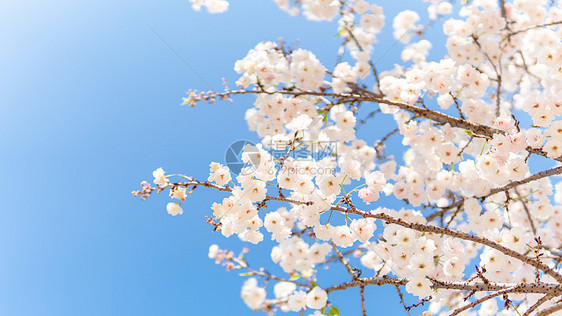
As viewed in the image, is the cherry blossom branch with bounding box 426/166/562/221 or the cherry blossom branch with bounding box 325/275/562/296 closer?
the cherry blossom branch with bounding box 325/275/562/296

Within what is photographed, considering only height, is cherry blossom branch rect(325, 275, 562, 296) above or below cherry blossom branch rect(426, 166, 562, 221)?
below

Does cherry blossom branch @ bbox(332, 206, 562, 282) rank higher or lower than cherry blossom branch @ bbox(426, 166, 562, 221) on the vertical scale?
lower

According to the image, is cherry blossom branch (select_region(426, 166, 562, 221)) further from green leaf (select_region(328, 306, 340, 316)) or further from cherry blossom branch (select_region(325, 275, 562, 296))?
green leaf (select_region(328, 306, 340, 316))

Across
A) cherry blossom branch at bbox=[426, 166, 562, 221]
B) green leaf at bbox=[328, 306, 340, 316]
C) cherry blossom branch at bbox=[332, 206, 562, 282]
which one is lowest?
green leaf at bbox=[328, 306, 340, 316]

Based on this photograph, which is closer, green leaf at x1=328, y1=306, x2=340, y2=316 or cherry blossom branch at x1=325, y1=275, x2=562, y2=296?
cherry blossom branch at x1=325, y1=275, x2=562, y2=296

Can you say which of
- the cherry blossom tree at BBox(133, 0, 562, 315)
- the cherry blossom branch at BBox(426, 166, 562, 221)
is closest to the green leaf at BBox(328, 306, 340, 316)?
the cherry blossom tree at BBox(133, 0, 562, 315)

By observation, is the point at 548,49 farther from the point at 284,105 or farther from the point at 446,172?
the point at 284,105

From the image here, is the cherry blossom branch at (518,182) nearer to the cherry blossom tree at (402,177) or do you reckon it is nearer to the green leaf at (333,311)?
the cherry blossom tree at (402,177)

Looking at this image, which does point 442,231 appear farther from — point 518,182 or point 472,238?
point 518,182

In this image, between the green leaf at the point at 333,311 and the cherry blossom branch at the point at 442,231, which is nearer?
the cherry blossom branch at the point at 442,231

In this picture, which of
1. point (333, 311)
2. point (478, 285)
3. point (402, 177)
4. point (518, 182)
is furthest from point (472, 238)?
point (402, 177)

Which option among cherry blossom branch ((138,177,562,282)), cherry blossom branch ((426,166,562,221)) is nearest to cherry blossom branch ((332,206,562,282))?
cherry blossom branch ((138,177,562,282))

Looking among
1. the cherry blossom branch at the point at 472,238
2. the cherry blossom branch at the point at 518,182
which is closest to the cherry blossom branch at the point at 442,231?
the cherry blossom branch at the point at 472,238

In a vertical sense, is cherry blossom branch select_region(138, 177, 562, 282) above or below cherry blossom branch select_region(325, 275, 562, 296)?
above
